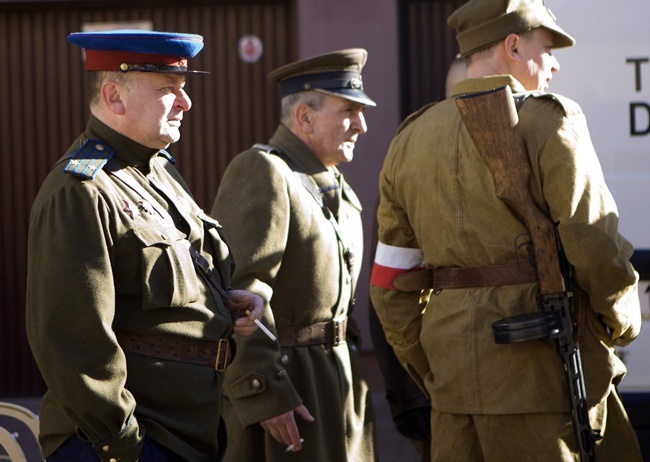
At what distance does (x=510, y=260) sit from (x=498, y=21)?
783mm

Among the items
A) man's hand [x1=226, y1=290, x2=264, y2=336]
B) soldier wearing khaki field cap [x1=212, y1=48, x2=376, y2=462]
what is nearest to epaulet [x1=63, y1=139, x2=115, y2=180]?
man's hand [x1=226, y1=290, x2=264, y2=336]

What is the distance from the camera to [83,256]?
269 centimetres

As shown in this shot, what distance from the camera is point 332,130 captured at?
174 inches

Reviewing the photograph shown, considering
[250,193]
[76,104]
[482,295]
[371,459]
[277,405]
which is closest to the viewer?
[482,295]

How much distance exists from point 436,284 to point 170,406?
3.62 ft

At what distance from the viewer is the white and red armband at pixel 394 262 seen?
3830 mm

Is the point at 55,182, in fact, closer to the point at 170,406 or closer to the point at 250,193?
the point at 170,406

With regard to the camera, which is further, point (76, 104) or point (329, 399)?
point (76, 104)

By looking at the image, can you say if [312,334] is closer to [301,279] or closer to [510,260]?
[301,279]

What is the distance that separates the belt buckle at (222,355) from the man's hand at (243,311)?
10 centimetres

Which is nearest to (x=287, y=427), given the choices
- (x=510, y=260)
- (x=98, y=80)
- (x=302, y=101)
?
(x=510, y=260)

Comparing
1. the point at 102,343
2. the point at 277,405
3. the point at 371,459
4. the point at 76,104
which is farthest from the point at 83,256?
the point at 76,104

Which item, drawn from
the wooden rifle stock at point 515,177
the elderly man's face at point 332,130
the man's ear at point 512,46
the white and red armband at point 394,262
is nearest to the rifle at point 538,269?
the wooden rifle stock at point 515,177

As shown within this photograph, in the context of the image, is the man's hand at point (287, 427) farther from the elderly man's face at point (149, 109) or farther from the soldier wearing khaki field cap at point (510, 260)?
the elderly man's face at point (149, 109)
